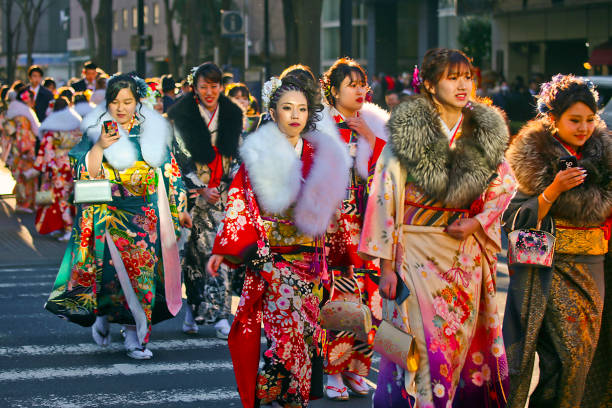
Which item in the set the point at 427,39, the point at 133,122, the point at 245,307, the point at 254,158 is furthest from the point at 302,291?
the point at 427,39

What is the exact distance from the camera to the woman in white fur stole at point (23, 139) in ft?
52.0

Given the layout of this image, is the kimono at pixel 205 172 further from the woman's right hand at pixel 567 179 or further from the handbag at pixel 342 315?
the woman's right hand at pixel 567 179

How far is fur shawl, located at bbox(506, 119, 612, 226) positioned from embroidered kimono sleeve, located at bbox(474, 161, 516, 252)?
0.24 m

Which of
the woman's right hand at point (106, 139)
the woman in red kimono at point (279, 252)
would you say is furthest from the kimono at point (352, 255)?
the woman's right hand at point (106, 139)

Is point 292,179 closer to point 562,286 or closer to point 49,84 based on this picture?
point 562,286

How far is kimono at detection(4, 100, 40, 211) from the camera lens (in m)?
15.9

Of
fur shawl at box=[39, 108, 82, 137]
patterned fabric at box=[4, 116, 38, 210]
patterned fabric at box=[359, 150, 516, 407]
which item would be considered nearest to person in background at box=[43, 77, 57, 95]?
patterned fabric at box=[4, 116, 38, 210]

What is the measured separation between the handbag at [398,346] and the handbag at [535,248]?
71 centimetres

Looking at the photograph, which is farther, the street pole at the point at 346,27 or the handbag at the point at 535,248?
the street pole at the point at 346,27

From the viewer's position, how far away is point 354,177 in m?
6.30

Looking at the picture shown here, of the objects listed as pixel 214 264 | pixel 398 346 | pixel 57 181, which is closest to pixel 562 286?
pixel 398 346

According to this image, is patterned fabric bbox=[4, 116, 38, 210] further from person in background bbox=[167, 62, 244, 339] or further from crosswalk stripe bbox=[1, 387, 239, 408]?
crosswalk stripe bbox=[1, 387, 239, 408]

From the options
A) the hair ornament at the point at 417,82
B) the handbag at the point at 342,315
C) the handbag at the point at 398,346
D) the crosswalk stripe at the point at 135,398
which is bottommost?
the crosswalk stripe at the point at 135,398

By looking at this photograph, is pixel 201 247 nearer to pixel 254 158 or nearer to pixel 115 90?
pixel 115 90
